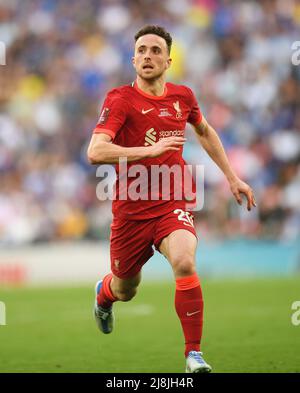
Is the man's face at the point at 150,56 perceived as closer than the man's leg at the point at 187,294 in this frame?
No

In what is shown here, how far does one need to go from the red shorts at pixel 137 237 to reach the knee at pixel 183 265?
12.9 inches

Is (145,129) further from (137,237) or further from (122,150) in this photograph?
(137,237)

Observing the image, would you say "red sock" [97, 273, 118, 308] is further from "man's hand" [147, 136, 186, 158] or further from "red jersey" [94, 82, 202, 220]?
"man's hand" [147, 136, 186, 158]

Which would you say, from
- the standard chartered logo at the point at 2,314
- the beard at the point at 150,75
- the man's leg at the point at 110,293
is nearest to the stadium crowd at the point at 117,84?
the standard chartered logo at the point at 2,314

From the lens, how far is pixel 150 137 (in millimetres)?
7410

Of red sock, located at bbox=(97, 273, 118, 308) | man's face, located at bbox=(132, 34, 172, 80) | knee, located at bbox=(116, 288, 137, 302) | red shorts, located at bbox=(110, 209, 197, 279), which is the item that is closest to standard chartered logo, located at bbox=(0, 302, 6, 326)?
red sock, located at bbox=(97, 273, 118, 308)

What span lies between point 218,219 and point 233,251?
729 millimetres

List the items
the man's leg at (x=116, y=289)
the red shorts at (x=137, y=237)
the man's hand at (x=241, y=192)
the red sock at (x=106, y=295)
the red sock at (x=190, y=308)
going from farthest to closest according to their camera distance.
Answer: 1. the red sock at (x=106, y=295)
2. the man's leg at (x=116, y=289)
3. the man's hand at (x=241, y=192)
4. the red shorts at (x=137, y=237)
5. the red sock at (x=190, y=308)

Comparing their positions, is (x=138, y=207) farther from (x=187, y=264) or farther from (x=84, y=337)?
(x=84, y=337)

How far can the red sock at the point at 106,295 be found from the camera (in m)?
8.38

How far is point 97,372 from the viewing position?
7.32 m

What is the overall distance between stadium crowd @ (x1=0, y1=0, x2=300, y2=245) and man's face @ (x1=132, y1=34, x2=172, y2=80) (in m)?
→ 9.73

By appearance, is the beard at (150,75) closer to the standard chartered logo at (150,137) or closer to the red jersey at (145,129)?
the red jersey at (145,129)

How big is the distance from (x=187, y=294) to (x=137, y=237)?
81 centimetres
